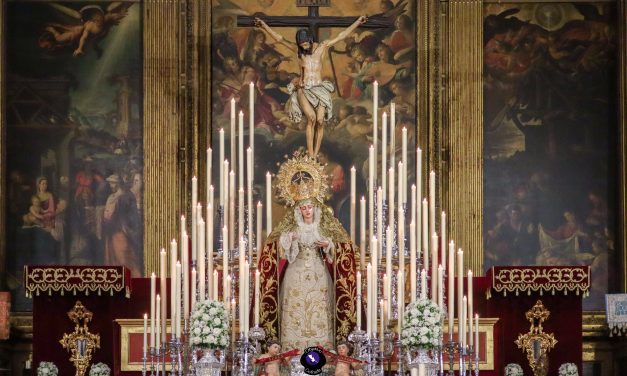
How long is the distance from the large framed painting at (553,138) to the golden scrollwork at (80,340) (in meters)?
6.01

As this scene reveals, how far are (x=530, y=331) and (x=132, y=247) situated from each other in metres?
6.00

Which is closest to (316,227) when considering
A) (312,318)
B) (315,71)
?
(312,318)

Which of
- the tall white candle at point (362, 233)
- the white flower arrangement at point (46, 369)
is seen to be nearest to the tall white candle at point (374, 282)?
the tall white candle at point (362, 233)

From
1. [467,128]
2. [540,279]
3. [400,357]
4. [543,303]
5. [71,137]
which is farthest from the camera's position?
[467,128]

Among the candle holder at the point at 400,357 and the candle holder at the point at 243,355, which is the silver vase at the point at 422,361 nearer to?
the candle holder at the point at 400,357

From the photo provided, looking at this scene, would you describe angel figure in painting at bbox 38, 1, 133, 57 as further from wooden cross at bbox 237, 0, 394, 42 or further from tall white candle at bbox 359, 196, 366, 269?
tall white candle at bbox 359, 196, 366, 269

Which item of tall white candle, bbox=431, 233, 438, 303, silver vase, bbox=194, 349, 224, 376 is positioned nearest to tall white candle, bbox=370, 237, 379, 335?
tall white candle, bbox=431, 233, 438, 303

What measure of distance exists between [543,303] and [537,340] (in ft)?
1.39

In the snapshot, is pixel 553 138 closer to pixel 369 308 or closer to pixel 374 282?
pixel 374 282

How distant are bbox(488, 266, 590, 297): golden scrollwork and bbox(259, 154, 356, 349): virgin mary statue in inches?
86.4

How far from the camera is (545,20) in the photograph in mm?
21547

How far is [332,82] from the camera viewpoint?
21328mm

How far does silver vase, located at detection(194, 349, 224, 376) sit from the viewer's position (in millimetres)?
13883

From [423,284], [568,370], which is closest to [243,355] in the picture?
[423,284]
